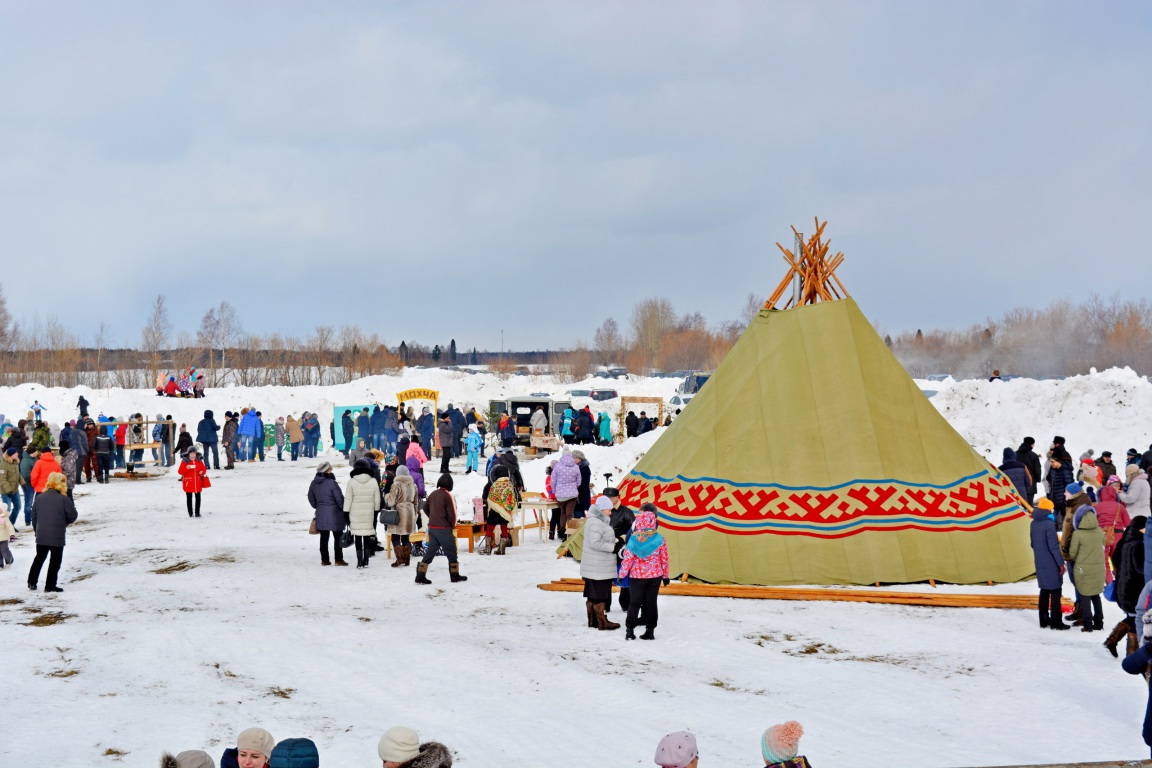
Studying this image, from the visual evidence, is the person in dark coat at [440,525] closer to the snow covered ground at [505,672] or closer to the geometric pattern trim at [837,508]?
the snow covered ground at [505,672]

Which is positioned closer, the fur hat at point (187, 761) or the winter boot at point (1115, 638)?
the fur hat at point (187, 761)

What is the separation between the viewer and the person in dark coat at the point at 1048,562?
389 inches

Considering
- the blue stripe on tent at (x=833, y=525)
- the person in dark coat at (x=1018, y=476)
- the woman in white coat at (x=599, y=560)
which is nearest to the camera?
the woman in white coat at (x=599, y=560)

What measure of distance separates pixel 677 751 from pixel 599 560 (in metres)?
5.95

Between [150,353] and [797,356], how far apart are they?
50.4 m

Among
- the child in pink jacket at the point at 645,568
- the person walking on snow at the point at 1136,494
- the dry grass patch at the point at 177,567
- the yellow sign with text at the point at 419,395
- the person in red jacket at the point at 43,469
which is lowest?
the dry grass patch at the point at 177,567

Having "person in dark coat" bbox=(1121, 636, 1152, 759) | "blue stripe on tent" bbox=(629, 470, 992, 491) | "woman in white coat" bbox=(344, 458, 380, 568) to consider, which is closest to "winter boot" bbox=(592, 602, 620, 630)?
"blue stripe on tent" bbox=(629, 470, 992, 491)

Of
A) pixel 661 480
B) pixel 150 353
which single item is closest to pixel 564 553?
pixel 661 480

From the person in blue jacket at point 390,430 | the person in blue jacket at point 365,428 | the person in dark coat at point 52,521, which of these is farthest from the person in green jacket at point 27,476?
the person in blue jacket at point 365,428

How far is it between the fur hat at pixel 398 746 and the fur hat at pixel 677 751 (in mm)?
1009

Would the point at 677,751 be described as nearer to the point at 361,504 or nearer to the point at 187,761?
the point at 187,761

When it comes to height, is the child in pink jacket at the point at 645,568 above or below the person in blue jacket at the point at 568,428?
below

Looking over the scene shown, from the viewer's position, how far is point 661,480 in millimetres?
13547

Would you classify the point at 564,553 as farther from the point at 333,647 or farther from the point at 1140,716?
the point at 1140,716
